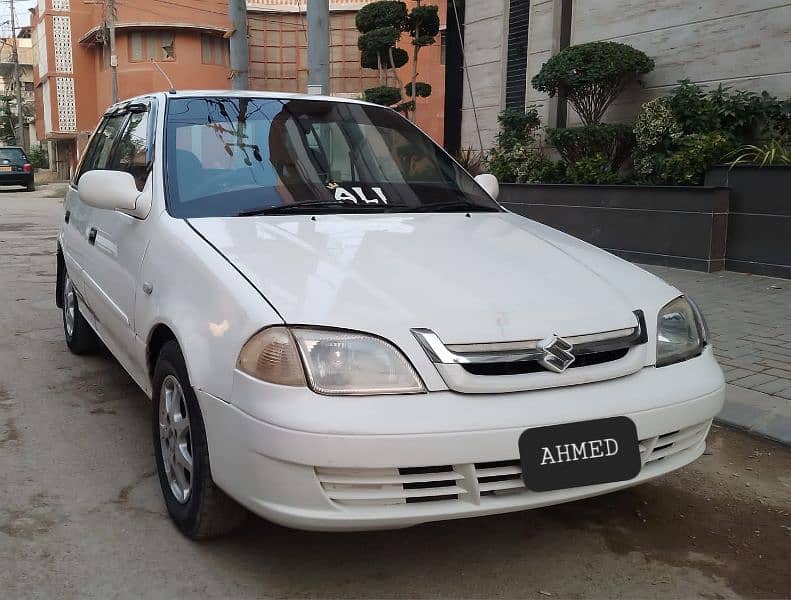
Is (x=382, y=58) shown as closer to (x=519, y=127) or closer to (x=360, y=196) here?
(x=519, y=127)

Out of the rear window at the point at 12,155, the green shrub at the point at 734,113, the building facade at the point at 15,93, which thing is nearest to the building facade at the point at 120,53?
the rear window at the point at 12,155

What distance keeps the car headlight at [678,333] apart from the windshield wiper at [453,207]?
1141 mm

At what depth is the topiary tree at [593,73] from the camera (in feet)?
31.3

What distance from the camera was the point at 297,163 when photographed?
3602 mm

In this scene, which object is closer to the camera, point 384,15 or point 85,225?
point 85,225

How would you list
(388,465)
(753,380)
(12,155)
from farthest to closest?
1. (12,155)
2. (753,380)
3. (388,465)

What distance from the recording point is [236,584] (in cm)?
255

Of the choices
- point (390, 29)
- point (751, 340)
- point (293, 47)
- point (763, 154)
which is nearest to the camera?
point (751, 340)

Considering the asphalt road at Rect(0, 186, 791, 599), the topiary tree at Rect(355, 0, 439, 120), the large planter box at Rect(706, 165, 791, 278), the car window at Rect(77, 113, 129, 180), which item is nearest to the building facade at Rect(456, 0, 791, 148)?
the large planter box at Rect(706, 165, 791, 278)

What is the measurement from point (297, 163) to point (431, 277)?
4.01 ft

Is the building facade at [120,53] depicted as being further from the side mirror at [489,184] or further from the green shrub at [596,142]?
the side mirror at [489,184]

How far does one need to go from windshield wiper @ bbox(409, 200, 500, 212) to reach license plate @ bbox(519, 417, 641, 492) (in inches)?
59.6

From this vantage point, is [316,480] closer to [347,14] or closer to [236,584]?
[236,584]

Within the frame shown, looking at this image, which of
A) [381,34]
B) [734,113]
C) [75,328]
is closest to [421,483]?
[75,328]
